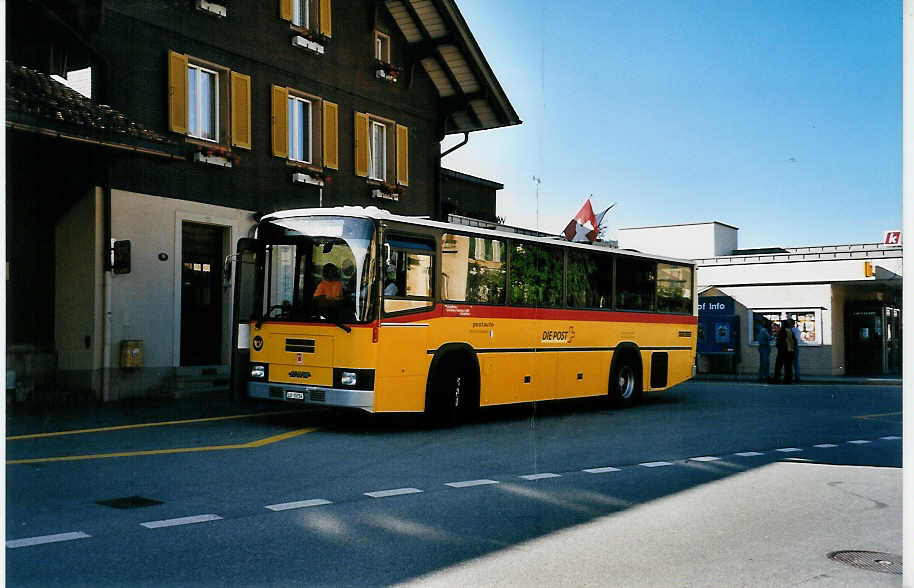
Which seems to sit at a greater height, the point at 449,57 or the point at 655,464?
the point at 449,57

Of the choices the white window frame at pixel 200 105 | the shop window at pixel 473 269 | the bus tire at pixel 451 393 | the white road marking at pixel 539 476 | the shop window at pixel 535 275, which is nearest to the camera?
the white road marking at pixel 539 476

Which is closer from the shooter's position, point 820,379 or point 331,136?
point 331,136

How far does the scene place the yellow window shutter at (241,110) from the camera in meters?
19.3

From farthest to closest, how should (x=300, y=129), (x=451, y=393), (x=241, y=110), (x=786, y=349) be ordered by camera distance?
(x=786, y=349)
(x=300, y=129)
(x=241, y=110)
(x=451, y=393)

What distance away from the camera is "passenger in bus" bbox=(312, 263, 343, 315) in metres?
12.8

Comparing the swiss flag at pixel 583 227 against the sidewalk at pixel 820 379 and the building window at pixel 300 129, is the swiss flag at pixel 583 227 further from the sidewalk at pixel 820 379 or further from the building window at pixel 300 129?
the sidewalk at pixel 820 379

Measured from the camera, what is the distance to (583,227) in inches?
640

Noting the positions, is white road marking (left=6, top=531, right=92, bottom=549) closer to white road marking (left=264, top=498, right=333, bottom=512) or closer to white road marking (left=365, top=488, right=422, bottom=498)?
white road marking (left=264, top=498, right=333, bottom=512)

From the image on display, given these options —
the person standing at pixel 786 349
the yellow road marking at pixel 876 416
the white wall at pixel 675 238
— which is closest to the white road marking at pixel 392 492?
the white wall at pixel 675 238

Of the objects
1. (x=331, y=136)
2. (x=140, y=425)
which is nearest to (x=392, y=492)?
(x=140, y=425)

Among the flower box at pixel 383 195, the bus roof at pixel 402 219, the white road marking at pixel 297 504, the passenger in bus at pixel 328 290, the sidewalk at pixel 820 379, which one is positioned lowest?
the sidewalk at pixel 820 379

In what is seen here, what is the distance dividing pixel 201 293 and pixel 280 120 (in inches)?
152

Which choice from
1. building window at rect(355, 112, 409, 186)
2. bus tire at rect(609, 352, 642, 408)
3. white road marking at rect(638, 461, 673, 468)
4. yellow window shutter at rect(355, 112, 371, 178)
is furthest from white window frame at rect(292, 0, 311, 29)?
white road marking at rect(638, 461, 673, 468)

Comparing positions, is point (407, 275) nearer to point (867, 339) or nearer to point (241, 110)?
point (241, 110)
